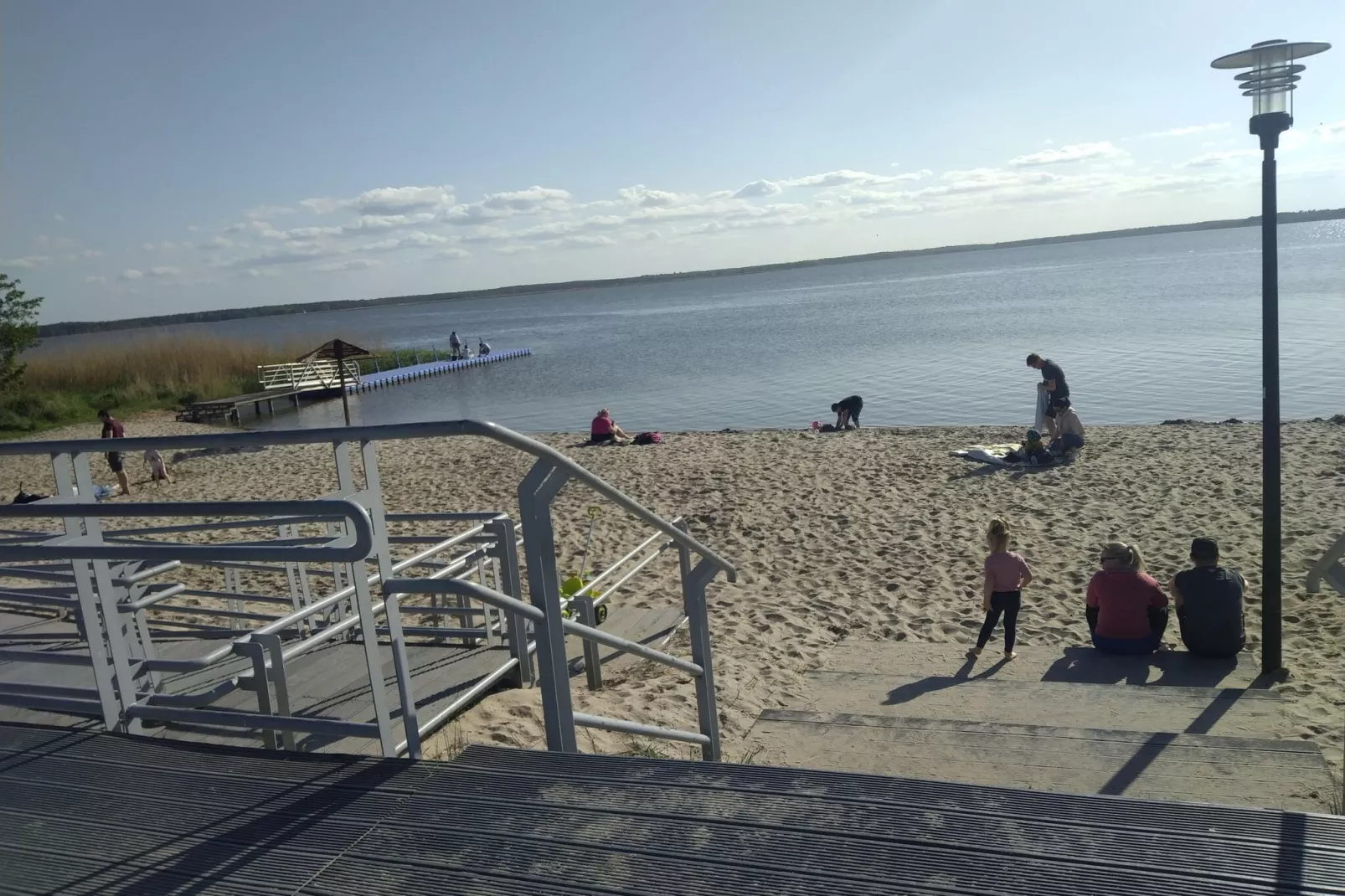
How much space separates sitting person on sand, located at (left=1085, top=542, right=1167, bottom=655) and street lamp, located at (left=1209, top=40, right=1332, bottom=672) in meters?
0.64

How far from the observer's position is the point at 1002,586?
6.86 m

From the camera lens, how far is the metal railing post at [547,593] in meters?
2.77

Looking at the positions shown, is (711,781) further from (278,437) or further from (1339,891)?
(278,437)

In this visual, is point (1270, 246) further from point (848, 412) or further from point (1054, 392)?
point (848, 412)

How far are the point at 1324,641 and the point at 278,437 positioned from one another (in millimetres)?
6997

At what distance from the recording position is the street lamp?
582cm

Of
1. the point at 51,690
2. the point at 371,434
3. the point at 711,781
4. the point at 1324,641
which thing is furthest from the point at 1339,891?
the point at 1324,641

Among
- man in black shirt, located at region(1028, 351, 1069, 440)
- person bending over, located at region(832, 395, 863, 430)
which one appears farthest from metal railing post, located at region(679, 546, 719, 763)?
person bending over, located at region(832, 395, 863, 430)

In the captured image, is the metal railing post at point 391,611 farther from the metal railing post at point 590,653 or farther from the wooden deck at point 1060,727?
the metal railing post at point 590,653

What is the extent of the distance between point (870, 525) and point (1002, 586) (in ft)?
13.6

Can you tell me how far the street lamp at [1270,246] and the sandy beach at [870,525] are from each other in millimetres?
540

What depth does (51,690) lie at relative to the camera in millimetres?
3545

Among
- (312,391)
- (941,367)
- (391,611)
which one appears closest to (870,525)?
(391,611)

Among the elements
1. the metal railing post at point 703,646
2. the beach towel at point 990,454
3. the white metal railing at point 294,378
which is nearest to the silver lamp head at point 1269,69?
the metal railing post at point 703,646
